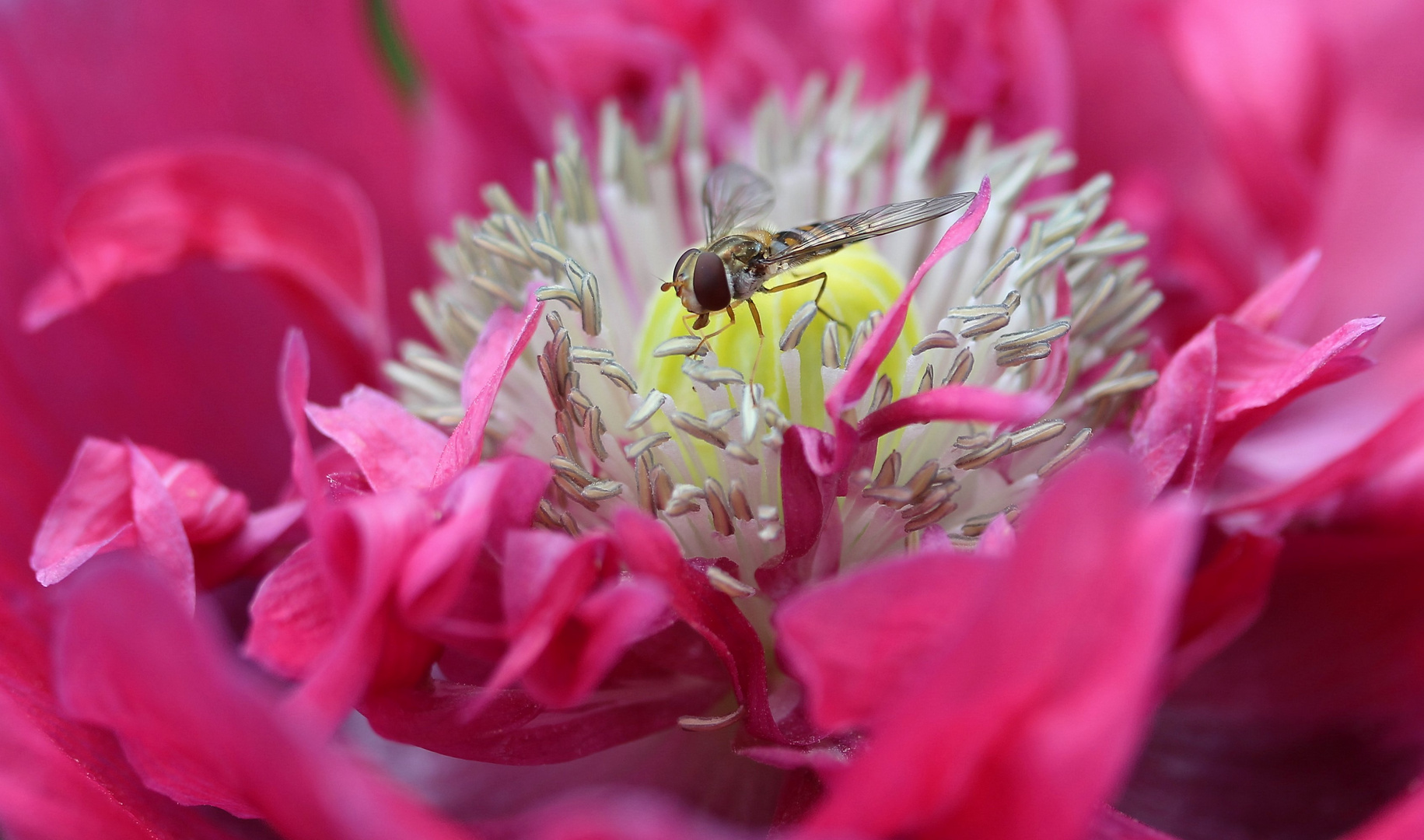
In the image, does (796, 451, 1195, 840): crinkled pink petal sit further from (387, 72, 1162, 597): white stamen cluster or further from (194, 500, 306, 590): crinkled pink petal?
(194, 500, 306, 590): crinkled pink petal

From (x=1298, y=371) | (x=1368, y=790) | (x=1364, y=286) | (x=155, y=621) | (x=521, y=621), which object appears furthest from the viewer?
(x=1364, y=286)

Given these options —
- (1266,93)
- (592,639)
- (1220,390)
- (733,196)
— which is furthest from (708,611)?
(1266,93)

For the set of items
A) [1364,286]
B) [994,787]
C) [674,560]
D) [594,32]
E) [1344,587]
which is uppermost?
[594,32]

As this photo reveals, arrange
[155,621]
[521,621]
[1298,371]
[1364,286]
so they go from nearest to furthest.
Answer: [155,621] < [521,621] < [1298,371] < [1364,286]

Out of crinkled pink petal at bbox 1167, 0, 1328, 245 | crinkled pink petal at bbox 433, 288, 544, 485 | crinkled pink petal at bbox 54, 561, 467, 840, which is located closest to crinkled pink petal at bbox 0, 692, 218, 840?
crinkled pink petal at bbox 54, 561, 467, 840

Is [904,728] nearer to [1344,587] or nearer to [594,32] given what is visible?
[1344,587]

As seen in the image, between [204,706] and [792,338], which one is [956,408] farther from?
[204,706]

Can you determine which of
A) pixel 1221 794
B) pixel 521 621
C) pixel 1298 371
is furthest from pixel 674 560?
pixel 1221 794

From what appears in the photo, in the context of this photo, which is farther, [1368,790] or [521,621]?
[1368,790]
